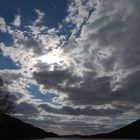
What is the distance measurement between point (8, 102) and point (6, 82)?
26995 millimetres

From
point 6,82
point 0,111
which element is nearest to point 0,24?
point 6,82

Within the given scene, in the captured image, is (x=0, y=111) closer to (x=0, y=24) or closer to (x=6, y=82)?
(x=6, y=82)

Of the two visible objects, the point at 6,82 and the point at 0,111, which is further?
the point at 0,111

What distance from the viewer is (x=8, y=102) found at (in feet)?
404

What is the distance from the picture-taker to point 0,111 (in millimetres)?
120500

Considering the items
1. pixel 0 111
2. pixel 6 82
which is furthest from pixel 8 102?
pixel 6 82

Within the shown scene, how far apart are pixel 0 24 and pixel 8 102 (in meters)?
64.7

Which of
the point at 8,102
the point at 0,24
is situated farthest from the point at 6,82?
the point at 0,24

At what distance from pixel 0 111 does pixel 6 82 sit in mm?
27031

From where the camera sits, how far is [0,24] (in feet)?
212

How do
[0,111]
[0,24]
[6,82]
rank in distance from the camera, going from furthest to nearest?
[0,111], [6,82], [0,24]

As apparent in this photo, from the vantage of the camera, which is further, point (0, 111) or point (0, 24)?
point (0, 111)

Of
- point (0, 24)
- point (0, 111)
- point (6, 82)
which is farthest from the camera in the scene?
point (0, 111)

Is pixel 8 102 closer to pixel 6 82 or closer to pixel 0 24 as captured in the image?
pixel 6 82
